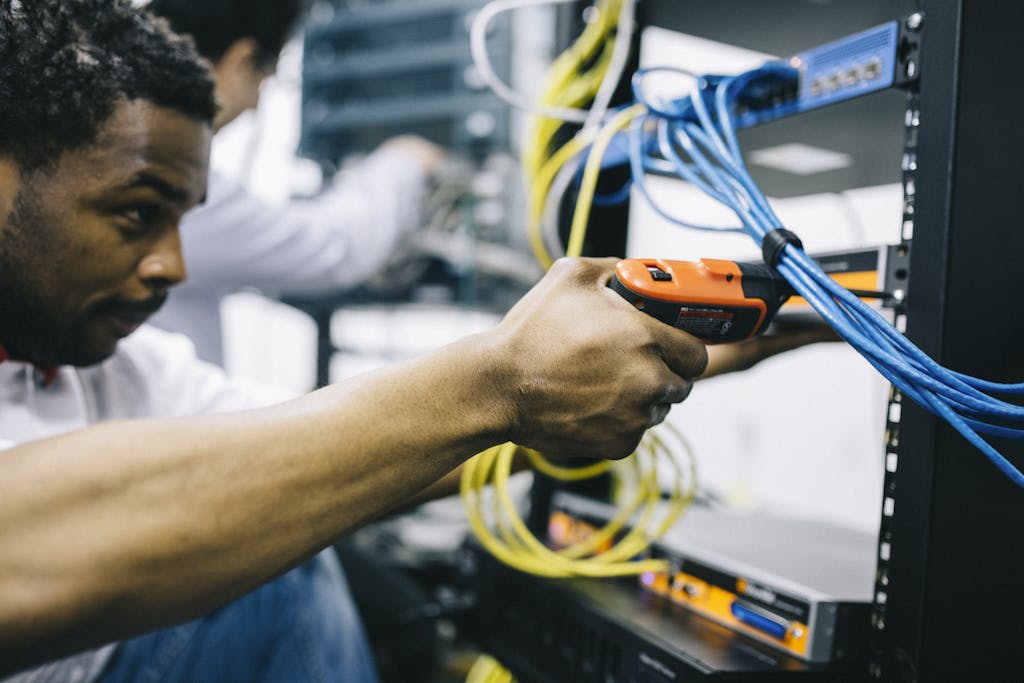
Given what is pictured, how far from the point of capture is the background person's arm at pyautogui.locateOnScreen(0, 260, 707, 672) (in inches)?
13.1

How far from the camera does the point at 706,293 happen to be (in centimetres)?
47

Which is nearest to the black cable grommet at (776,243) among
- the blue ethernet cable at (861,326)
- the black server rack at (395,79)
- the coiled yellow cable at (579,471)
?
the blue ethernet cable at (861,326)

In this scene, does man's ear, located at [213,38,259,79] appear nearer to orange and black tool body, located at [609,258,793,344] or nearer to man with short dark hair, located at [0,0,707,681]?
man with short dark hair, located at [0,0,707,681]

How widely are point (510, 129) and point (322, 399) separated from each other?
117 centimetres

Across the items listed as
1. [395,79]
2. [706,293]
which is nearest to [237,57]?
[395,79]

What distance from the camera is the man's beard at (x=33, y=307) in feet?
1.91

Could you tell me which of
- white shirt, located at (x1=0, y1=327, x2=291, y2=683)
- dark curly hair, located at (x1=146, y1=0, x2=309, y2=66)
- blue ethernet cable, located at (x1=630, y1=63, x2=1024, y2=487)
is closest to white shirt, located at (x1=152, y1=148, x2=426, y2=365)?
dark curly hair, located at (x1=146, y1=0, x2=309, y2=66)

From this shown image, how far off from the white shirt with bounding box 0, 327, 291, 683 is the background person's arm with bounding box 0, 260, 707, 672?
0.40 m

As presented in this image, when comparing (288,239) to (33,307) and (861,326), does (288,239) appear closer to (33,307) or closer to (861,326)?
(33,307)

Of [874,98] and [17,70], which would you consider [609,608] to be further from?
[17,70]

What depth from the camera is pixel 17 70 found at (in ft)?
1.82

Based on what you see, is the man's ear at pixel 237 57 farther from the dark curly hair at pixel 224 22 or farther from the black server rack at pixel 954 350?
the black server rack at pixel 954 350

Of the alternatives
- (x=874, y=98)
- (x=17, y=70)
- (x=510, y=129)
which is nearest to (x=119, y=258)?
(x=17, y=70)

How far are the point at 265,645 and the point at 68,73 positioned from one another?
2.02 ft
